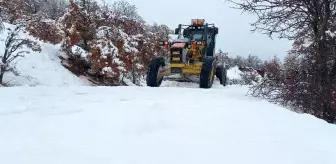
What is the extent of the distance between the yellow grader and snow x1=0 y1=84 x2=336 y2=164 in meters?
5.30

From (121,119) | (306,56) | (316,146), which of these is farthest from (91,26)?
(316,146)

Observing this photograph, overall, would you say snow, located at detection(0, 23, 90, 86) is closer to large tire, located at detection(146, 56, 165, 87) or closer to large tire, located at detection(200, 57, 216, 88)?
large tire, located at detection(146, 56, 165, 87)

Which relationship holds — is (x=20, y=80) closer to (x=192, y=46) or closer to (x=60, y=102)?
(x=192, y=46)

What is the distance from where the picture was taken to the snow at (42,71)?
11.7 m

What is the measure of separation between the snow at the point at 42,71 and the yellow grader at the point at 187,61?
363cm

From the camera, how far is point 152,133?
385 cm

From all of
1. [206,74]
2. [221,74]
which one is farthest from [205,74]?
[221,74]

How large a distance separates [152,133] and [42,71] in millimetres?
10300

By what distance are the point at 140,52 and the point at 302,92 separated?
37.7ft

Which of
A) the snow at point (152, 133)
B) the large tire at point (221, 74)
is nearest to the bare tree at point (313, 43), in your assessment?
the snow at point (152, 133)

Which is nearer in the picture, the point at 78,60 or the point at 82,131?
the point at 82,131

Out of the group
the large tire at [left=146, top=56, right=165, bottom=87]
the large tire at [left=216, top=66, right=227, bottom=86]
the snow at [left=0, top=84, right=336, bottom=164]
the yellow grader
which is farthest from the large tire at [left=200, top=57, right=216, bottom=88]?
the snow at [left=0, top=84, right=336, bottom=164]

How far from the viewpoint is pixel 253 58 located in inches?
4796

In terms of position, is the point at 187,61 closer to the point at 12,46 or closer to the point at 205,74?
the point at 205,74
